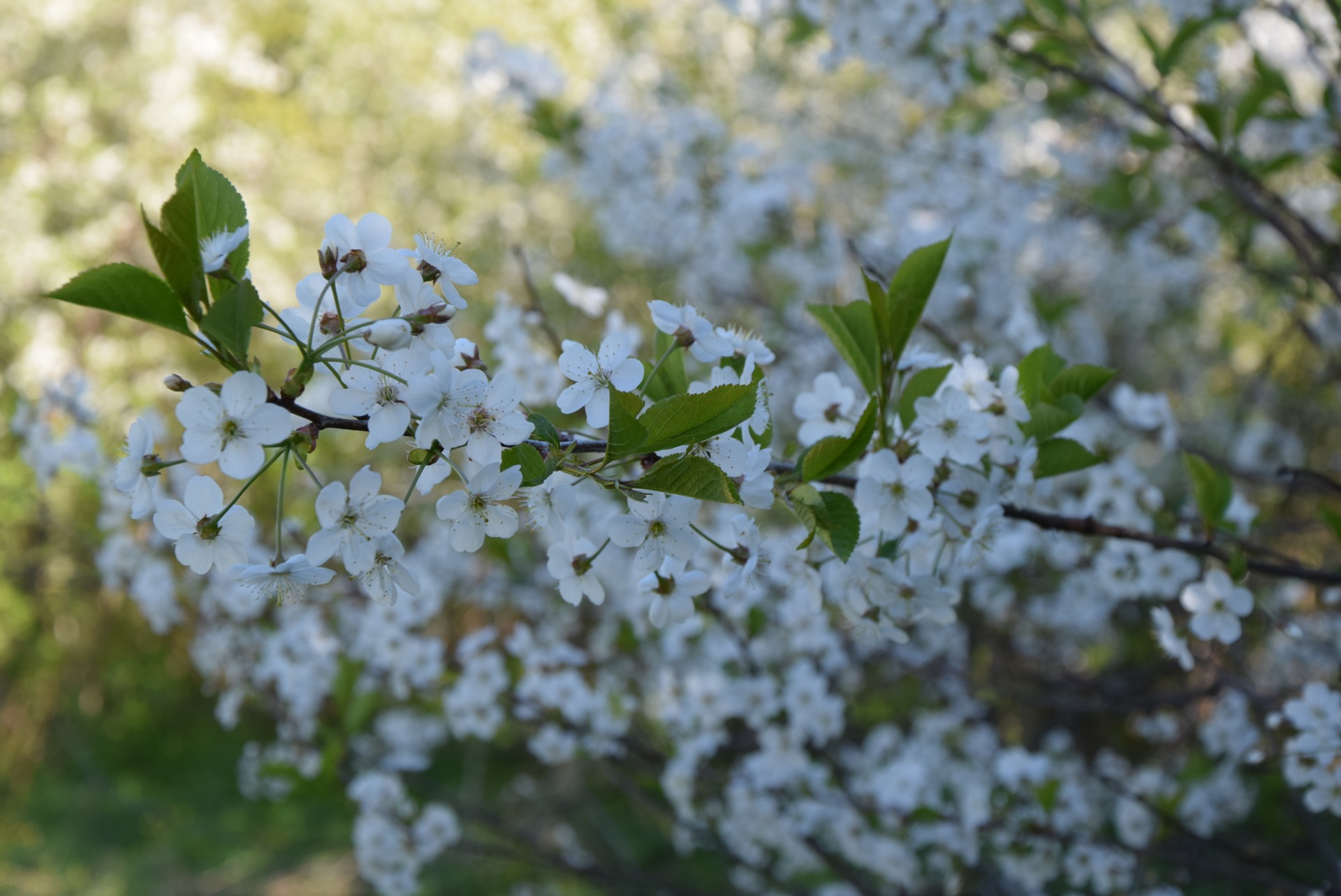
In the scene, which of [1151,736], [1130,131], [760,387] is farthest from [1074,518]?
[1151,736]

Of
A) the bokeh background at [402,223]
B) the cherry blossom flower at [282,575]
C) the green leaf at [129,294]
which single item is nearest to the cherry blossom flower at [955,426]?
the cherry blossom flower at [282,575]

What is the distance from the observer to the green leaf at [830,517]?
971 millimetres

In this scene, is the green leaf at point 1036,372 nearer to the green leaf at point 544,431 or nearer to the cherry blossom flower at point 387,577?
the green leaf at point 544,431

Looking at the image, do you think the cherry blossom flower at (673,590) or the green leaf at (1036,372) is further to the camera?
the green leaf at (1036,372)

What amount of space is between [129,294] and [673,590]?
0.61 metres

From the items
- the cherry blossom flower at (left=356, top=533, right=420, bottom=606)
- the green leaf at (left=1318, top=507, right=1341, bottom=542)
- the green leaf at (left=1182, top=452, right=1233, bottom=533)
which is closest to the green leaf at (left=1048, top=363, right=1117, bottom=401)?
the green leaf at (left=1182, top=452, right=1233, bottom=533)

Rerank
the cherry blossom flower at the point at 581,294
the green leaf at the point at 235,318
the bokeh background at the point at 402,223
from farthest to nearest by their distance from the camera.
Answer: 1. the bokeh background at the point at 402,223
2. the cherry blossom flower at the point at 581,294
3. the green leaf at the point at 235,318

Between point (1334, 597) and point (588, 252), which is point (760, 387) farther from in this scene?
point (588, 252)

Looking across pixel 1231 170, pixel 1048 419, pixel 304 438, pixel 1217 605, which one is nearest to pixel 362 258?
pixel 304 438

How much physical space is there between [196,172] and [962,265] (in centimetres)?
285

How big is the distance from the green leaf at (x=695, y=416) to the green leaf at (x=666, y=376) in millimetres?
205

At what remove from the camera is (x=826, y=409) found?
1.25m

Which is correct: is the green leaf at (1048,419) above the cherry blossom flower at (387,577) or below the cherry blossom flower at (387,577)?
above

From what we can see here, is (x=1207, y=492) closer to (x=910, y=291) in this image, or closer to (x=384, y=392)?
(x=910, y=291)
